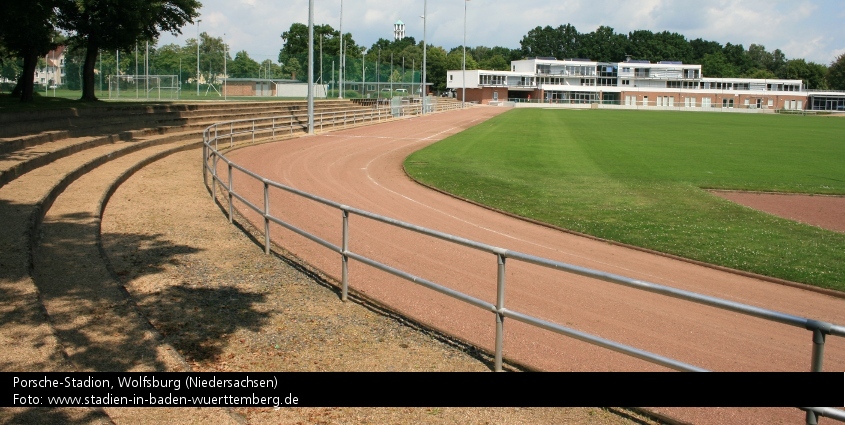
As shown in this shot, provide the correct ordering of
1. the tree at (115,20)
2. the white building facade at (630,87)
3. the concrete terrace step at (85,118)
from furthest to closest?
the white building facade at (630,87) < the tree at (115,20) < the concrete terrace step at (85,118)

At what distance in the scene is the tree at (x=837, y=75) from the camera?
15962 centimetres

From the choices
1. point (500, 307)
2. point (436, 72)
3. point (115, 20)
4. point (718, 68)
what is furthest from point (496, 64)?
point (500, 307)

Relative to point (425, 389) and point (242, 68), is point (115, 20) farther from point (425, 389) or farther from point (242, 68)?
point (242, 68)

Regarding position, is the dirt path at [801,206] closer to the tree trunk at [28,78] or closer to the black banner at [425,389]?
the black banner at [425,389]

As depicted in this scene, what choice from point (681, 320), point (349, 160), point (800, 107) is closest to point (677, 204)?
point (681, 320)

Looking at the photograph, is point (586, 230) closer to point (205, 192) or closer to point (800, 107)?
point (205, 192)

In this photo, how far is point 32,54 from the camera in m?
31.1

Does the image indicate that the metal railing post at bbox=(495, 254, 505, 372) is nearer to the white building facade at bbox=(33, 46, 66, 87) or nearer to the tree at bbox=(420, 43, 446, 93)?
the white building facade at bbox=(33, 46, 66, 87)

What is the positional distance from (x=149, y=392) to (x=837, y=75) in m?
183

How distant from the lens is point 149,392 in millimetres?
5051

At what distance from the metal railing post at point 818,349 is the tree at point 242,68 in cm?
9350

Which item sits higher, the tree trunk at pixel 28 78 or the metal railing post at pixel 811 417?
the tree trunk at pixel 28 78

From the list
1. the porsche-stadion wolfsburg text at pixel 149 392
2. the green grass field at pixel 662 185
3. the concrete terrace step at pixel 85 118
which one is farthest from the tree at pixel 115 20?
the porsche-stadion wolfsburg text at pixel 149 392

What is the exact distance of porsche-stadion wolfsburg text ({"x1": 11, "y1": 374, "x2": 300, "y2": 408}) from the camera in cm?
489
